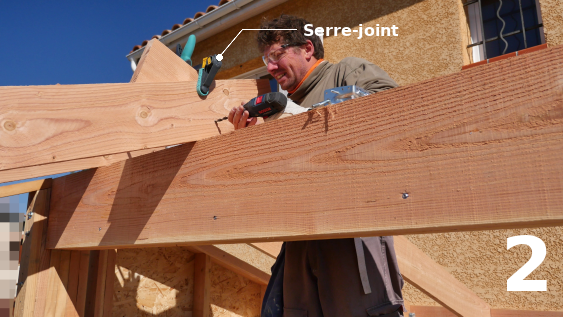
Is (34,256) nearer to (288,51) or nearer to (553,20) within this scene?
(288,51)

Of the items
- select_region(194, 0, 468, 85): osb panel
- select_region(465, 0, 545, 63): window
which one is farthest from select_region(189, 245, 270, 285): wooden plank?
select_region(465, 0, 545, 63): window

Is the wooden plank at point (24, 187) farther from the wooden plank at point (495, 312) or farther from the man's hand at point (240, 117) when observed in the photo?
the wooden plank at point (495, 312)

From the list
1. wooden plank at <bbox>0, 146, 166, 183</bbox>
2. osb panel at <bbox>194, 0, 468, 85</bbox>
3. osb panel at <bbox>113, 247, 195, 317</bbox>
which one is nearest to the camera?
wooden plank at <bbox>0, 146, 166, 183</bbox>

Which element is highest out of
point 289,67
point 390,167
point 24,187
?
point 289,67

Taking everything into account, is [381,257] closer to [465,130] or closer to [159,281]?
[465,130]

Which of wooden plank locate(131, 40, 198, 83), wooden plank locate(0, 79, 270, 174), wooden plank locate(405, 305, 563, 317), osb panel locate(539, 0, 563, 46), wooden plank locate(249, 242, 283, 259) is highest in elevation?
osb panel locate(539, 0, 563, 46)

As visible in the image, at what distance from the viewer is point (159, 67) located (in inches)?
63.1

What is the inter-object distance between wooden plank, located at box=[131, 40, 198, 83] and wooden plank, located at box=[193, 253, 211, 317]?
8.73 feet

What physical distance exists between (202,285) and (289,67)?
264 centimetres

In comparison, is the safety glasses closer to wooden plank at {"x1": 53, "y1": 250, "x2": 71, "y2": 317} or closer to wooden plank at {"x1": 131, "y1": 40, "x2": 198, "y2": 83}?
wooden plank at {"x1": 131, "y1": 40, "x2": 198, "y2": 83}

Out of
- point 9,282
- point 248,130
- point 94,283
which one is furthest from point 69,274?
point 248,130

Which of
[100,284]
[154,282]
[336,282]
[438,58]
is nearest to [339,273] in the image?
[336,282]

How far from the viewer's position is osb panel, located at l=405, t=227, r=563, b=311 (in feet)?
9.45

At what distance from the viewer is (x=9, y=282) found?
72.6 inches
